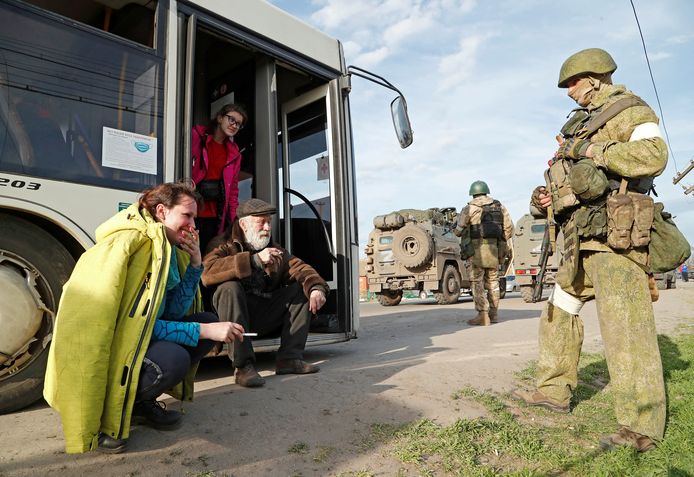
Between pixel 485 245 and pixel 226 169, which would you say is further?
pixel 485 245

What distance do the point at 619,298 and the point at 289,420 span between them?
1904 mm

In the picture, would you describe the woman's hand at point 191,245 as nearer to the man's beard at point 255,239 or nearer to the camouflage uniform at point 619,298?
the man's beard at point 255,239

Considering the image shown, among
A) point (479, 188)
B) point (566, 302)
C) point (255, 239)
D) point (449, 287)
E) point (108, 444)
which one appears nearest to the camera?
point (108, 444)

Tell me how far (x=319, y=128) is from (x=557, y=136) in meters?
2.58

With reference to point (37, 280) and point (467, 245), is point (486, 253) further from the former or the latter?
point (37, 280)

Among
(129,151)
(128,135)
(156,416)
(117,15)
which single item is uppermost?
(117,15)

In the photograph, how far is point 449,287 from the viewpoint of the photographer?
569 inches

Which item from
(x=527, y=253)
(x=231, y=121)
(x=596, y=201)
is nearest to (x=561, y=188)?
(x=596, y=201)

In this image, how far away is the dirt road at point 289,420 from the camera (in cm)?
212

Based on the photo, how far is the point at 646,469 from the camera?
88.7 inches

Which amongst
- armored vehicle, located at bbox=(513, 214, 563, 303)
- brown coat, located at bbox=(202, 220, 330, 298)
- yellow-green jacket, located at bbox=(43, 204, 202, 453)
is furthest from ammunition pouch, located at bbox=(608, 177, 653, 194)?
armored vehicle, located at bbox=(513, 214, 563, 303)

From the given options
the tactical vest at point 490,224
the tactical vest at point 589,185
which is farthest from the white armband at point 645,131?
the tactical vest at point 490,224

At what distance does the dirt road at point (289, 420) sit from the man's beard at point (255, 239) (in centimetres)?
100

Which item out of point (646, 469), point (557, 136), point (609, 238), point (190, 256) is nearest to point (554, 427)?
point (646, 469)
